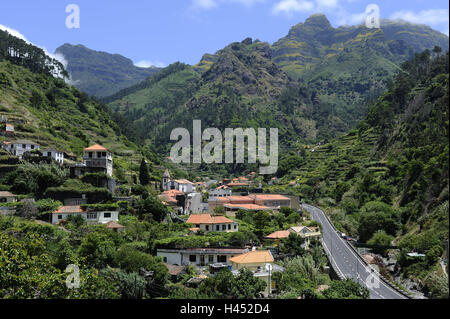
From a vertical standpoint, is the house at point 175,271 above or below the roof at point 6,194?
below

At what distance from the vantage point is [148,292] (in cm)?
2327

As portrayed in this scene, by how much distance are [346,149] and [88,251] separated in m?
65.1

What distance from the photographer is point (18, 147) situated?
1635 inches

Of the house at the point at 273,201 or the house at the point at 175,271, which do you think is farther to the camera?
the house at the point at 273,201

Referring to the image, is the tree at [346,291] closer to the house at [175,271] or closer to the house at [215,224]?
the house at [175,271]

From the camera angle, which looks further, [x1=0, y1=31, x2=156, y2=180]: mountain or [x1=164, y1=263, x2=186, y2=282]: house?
[x1=0, y1=31, x2=156, y2=180]: mountain

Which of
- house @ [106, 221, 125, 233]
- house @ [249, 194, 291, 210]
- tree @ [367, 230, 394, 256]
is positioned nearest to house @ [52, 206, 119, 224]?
house @ [106, 221, 125, 233]

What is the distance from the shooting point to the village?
2744 cm

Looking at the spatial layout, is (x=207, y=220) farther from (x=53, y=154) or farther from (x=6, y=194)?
(x=53, y=154)

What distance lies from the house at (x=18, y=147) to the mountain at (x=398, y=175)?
35271 millimetres

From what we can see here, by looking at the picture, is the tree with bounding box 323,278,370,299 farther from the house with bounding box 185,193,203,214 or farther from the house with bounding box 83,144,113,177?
the house with bounding box 185,193,203,214

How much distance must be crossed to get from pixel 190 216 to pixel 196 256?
39.2ft

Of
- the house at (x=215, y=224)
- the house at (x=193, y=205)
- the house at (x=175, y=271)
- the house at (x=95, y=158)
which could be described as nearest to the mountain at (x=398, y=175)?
the house at (x=215, y=224)

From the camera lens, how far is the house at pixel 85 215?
31.8 metres
